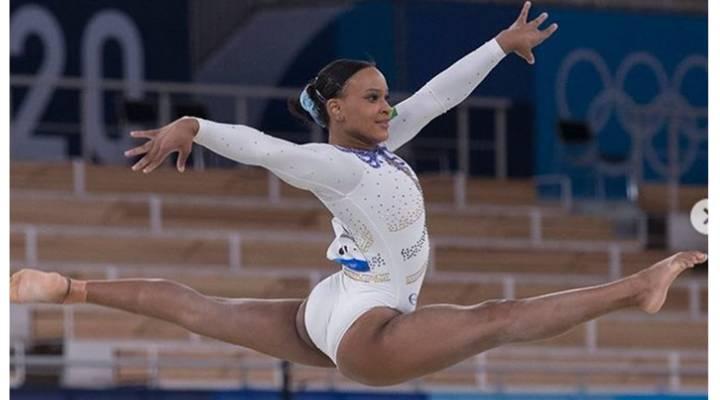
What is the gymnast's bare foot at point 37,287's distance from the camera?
A: 5.18 m

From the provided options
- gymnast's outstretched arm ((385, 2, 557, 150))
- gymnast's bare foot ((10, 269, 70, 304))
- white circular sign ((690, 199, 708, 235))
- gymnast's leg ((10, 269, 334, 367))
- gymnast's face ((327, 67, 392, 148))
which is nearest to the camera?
white circular sign ((690, 199, 708, 235))

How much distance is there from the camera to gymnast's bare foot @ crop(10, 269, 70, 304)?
5.18m

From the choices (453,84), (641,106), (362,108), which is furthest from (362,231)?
(641,106)

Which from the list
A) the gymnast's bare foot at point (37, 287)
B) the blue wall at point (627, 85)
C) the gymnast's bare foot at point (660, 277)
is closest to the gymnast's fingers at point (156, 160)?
the gymnast's bare foot at point (37, 287)

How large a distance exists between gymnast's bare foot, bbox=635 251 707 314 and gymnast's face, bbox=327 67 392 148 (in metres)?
0.97

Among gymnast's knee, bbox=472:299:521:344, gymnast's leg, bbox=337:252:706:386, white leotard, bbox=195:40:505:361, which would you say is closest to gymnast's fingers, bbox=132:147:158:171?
white leotard, bbox=195:40:505:361

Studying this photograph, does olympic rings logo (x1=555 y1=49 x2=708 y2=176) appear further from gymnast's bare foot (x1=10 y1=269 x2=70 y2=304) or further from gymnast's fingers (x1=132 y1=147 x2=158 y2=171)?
gymnast's fingers (x1=132 y1=147 x2=158 y2=171)

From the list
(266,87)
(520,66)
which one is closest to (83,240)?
(266,87)

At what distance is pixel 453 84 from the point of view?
18.9 feet

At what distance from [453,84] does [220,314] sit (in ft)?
3.38

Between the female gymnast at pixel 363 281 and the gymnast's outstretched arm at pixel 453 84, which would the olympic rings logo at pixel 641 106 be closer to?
the gymnast's outstretched arm at pixel 453 84

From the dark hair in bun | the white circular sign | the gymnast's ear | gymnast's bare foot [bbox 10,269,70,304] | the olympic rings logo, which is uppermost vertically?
the olympic rings logo

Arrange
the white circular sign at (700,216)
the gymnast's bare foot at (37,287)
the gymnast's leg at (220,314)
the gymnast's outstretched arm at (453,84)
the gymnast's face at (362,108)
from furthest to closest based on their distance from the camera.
→ 1. the gymnast's outstretched arm at (453,84)
2. the gymnast's leg at (220,314)
3. the gymnast's face at (362,108)
4. the gymnast's bare foot at (37,287)
5. the white circular sign at (700,216)

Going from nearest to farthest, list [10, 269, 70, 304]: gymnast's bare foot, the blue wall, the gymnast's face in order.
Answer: [10, 269, 70, 304]: gymnast's bare foot < the gymnast's face < the blue wall
